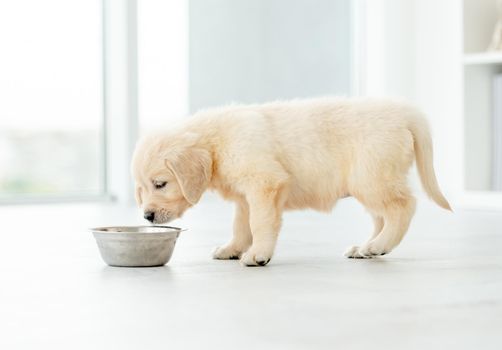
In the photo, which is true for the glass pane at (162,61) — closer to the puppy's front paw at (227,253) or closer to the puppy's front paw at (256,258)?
the puppy's front paw at (227,253)

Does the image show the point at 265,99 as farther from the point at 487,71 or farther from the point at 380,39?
the point at 487,71

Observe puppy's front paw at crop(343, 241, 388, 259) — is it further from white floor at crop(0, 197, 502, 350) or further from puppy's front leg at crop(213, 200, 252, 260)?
puppy's front leg at crop(213, 200, 252, 260)

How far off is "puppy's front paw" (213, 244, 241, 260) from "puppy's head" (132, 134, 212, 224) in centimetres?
15

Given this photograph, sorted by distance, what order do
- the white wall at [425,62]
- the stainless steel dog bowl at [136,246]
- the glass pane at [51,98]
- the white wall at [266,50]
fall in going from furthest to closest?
the white wall at [266,50], the white wall at [425,62], the glass pane at [51,98], the stainless steel dog bowl at [136,246]

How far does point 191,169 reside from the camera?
2004 mm

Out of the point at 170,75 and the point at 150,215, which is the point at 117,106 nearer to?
the point at 170,75

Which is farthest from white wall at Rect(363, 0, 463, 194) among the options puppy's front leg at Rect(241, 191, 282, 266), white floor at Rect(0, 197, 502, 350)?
puppy's front leg at Rect(241, 191, 282, 266)

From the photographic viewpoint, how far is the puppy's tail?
82.0 inches

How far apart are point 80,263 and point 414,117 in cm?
86

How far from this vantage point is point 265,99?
5027 mm

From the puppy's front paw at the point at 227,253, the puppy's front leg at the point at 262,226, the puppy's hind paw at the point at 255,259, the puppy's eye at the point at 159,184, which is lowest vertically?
the puppy's front paw at the point at 227,253

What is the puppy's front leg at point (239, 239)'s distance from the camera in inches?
84.3

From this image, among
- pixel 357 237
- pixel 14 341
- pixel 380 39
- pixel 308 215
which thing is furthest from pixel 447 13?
pixel 14 341

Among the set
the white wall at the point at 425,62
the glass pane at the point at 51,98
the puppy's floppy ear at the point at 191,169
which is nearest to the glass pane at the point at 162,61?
the glass pane at the point at 51,98
